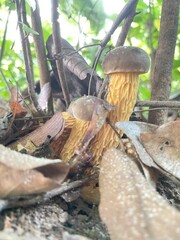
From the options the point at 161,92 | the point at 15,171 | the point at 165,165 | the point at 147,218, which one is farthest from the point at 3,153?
the point at 161,92

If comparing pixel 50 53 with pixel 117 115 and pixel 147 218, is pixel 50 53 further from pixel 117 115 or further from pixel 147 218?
pixel 147 218

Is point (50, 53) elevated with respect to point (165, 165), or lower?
elevated

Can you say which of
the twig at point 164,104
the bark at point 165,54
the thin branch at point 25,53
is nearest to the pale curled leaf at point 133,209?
the twig at point 164,104

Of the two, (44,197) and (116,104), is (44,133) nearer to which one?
(116,104)

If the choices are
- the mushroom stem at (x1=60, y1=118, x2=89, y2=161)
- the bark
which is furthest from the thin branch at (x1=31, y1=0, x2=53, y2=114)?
the bark

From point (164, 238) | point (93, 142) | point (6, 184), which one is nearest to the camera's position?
point (164, 238)

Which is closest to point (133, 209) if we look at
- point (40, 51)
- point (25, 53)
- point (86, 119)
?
point (86, 119)

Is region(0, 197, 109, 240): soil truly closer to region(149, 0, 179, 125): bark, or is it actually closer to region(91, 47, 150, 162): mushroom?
region(91, 47, 150, 162): mushroom

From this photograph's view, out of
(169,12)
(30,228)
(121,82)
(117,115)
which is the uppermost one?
(169,12)
